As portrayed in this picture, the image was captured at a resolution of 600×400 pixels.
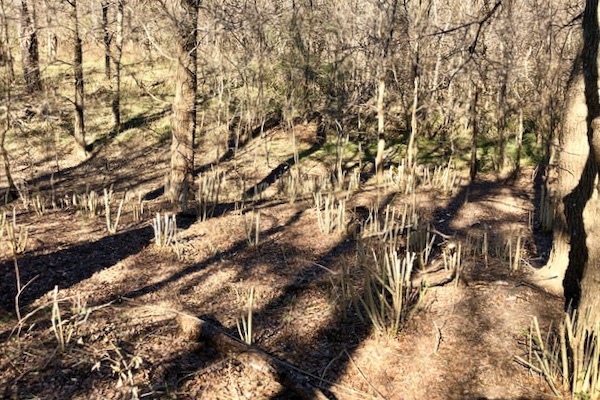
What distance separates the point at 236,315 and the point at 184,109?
15.2 feet

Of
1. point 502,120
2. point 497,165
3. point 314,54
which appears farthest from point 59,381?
point 314,54

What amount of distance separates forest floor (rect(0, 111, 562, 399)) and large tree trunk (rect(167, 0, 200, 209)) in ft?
2.75

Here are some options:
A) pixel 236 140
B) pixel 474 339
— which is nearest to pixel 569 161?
pixel 474 339

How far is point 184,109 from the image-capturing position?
779 cm

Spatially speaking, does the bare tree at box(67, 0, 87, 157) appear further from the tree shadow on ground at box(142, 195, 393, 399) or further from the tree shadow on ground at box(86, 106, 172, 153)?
the tree shadow on ground at box(142, 195, 393, 399)

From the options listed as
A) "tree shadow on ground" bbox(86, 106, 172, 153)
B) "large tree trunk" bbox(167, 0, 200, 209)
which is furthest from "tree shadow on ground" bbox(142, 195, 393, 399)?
"tree shadow on ground" bbox(86, 106, 172, 153)

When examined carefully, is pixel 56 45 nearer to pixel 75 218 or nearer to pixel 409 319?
pixel 75 218

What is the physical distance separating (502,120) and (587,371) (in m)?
8.88

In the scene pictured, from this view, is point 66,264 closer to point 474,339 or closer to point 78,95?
point 474,339

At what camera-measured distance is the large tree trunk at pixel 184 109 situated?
24.4 feet

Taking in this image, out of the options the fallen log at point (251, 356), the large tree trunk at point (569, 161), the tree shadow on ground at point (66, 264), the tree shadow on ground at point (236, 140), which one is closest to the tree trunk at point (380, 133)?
the tree shadow on ground at point (236, 140)

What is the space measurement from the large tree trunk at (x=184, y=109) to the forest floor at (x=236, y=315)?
839 millimetres

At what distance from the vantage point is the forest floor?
3.10 m

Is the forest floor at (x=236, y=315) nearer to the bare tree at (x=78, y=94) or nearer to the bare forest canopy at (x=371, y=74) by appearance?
the bare forest canopy at (x=371, y=74)
